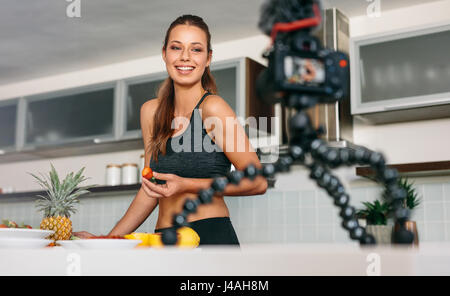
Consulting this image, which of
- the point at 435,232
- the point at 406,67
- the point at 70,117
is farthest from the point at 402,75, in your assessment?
the point at 70,117

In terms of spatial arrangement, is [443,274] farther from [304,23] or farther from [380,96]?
[380,96]

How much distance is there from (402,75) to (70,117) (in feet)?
9.23

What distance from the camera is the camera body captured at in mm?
541

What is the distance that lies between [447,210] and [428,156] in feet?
1.23

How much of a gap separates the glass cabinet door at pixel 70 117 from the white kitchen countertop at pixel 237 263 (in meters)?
3.84

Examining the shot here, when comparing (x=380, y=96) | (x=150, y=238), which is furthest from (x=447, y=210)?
(x=150, y=238)

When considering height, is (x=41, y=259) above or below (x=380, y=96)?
below

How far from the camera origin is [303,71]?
0.55 m

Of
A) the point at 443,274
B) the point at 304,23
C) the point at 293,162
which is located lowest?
the point at 443,274

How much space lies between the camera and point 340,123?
344cm

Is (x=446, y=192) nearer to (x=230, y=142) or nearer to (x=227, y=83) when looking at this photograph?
(x=227, y=83)

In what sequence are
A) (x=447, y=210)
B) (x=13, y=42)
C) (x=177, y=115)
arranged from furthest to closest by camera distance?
(x=13, y=42), (x=447, y=210), (x=177, y=115)

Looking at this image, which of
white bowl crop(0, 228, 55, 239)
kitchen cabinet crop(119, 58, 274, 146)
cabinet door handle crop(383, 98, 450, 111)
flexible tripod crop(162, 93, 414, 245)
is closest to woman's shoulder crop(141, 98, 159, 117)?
white bowl crop(0, 228, 55, 239)

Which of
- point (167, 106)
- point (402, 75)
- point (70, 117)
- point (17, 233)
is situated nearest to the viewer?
point (17, 233)
